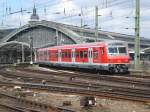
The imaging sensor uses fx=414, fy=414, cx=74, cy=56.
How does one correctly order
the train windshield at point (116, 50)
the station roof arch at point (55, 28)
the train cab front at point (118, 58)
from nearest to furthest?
the train cab front at point (118, 58)
the train windshield at point (116, 50)
the station roof arch at point (55, 28)

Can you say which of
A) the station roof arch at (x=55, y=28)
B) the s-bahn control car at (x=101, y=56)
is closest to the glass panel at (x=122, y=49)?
the s-bahn control car at (x=101, y=56)

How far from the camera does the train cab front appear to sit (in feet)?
116

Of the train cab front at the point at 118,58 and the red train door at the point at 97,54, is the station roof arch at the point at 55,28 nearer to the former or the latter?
the red train door at the point at 97,54

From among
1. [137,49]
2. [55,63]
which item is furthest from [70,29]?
[137,49]

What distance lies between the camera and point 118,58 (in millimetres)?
35969

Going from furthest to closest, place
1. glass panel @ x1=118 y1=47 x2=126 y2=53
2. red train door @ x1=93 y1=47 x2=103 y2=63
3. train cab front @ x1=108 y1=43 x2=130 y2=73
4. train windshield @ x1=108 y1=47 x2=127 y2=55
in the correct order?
glass panel @ x1=118 y1=47 x2=126 y2=53, red train door @ x1=93 y1=47 x2=103 y2=63, train windshield @ x1=108 y1=47 x2=127 y2=55, train cab front @ x1=108 y1=43 x2=130 y2=73

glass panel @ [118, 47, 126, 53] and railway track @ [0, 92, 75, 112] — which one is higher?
glass panel @ [118, 47, 126, 53]

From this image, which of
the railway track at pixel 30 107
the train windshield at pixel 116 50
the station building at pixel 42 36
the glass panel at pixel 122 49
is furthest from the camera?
the station building at pixel 42 36

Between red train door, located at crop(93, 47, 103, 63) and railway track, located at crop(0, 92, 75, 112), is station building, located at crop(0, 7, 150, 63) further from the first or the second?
railway track, located at crop(0, 92, 75, 112)

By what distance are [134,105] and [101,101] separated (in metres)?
1.95

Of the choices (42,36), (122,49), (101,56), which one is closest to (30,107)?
(101,56)

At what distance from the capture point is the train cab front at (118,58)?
35.4m

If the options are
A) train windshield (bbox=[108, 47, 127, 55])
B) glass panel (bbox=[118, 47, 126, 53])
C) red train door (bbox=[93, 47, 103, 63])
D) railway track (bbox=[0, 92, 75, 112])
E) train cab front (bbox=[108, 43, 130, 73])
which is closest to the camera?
railway track (bbox=[0, 92, 75, 112])

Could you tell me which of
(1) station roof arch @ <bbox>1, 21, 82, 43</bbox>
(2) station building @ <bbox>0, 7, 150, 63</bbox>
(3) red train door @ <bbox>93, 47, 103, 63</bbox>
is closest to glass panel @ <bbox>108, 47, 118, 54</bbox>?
(3) red train door @ <bbox>93, 47, 103, 63</bbox>
